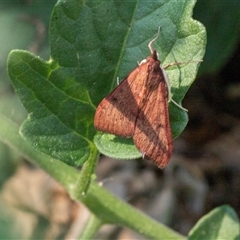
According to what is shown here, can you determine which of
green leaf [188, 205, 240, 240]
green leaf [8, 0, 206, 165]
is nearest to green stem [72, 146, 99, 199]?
green leaf [8, 0, 206, 165]

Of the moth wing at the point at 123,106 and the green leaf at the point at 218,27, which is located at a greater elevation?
the moth wing at the point at 123,106

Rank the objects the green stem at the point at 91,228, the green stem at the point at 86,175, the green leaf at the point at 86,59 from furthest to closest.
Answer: the green stem at the point at 91,228 < the green stem at the point at 86,175 < the green leaf at the point at 86,59

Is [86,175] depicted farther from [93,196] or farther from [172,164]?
[172,164]

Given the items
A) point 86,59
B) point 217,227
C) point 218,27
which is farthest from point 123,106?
point 218,27

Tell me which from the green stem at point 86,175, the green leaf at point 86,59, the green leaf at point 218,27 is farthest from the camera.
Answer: the green leaf at point 218,27

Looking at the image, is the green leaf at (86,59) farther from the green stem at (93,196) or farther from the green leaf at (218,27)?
the green leaf at (218,27)

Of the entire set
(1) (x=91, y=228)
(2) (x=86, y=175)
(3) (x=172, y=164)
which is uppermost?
(2) (x=86, y=175)

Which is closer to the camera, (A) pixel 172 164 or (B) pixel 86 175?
(B) pixel 86 175

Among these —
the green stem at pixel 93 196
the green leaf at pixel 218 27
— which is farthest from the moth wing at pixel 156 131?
the green leaf at pixel 218 27
